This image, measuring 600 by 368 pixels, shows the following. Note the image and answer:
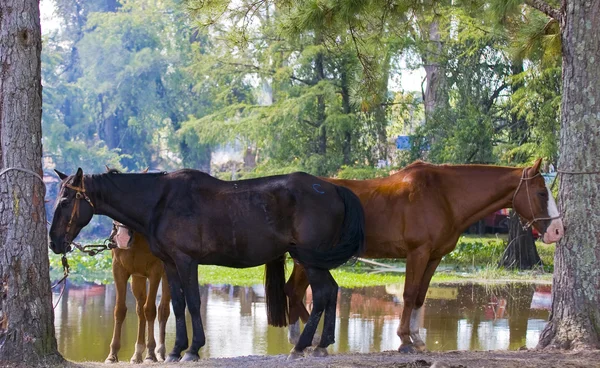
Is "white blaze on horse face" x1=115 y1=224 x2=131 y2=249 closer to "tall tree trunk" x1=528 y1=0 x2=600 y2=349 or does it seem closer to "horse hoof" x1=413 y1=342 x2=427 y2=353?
"horse hoof" x1=413 y1=342 x2=427 y2=353

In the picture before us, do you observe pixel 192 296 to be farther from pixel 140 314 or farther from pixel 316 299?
pixel 140 314

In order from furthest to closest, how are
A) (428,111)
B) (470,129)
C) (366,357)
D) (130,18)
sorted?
1. (130,18)
2. (428,111)
3. (470,129)
4. (366,357)

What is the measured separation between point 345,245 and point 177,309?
164cm

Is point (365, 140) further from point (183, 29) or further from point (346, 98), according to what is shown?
point (183, 29)

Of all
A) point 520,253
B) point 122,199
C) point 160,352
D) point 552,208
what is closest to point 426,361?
point 552,208

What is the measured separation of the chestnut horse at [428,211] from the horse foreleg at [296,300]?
0.01m

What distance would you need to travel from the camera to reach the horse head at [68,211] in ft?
24.2

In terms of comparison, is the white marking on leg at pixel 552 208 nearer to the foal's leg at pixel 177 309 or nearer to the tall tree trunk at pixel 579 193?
the tall tree trunk at pixel 579 193

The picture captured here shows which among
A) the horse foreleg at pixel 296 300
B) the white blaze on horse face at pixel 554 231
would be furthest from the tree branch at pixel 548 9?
the horse foreleg at pixel 296 300

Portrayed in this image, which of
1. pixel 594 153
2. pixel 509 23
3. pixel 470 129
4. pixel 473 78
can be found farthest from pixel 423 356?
pixel 473 78

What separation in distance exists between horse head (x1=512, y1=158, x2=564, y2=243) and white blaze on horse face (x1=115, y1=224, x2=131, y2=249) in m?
3.78

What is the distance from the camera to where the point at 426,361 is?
22.8ft

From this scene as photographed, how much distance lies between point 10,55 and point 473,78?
52.2ft

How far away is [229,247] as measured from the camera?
748cm
